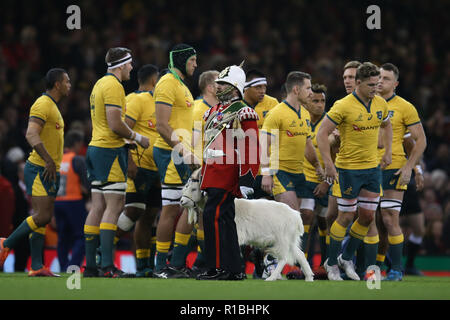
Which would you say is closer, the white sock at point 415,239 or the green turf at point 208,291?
the green turf at point 208,291

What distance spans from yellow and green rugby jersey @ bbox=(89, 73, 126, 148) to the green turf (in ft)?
5.98

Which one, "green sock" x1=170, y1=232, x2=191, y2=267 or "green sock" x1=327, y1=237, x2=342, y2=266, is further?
"green sock" x1=327, y1=237, x2=342, y2=266

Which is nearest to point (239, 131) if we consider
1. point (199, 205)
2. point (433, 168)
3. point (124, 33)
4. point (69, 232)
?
point (199, 205)

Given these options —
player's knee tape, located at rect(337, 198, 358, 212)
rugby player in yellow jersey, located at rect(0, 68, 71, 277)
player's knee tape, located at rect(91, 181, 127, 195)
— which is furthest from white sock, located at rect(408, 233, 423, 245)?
rugby player in yellow jersey, located at rect(0, 68, 71, 277)

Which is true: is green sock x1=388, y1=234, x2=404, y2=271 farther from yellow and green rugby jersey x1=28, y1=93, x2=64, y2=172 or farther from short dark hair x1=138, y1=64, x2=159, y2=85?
yellow and green rugby jersey x1=28, y1=93, x2=64, y2=172

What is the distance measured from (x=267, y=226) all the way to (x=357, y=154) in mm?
1506

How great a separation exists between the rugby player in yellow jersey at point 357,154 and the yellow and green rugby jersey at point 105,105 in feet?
7.71

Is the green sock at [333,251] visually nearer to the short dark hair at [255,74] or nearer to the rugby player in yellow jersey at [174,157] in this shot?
the rugby player in yellow jersey at [174,157]

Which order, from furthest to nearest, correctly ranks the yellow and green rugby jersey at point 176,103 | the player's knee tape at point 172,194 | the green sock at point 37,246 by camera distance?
the green sock at point 37,246 < the player's knee tape at point 172,194 < the yellow and green rugby jersey at point 176,103

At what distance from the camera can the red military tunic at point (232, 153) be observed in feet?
24.8

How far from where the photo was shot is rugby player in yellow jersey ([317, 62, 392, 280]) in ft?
29.5

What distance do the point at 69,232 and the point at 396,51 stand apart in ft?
36.7

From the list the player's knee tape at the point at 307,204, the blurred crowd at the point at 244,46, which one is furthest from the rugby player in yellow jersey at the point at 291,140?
the blurred crowd at the point at 244,46

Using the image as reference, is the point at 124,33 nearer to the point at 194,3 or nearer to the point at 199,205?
the point at 194,3
